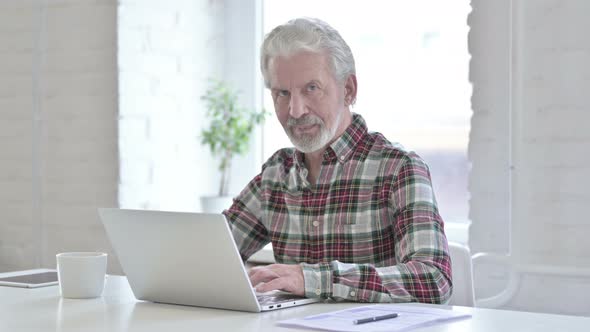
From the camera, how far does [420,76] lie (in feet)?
9.78

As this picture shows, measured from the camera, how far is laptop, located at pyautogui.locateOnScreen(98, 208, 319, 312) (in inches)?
56.8

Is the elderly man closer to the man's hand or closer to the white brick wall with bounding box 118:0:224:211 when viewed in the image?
the man's hand

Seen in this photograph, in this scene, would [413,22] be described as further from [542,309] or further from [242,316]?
[242,316]

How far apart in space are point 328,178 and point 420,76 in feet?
3.54

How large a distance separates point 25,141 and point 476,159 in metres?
1.66

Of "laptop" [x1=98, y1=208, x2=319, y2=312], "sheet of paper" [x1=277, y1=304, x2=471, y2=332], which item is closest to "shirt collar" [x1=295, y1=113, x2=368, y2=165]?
"laptop" [x1=98, y1=208, x2=319, y2=312]

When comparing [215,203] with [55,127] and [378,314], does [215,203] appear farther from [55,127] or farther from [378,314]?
[378,314]

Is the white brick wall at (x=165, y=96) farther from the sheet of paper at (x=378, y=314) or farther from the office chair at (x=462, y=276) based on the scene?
the sheet of paper at (x=378, y=314)

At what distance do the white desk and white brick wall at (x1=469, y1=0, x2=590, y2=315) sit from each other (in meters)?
0.98

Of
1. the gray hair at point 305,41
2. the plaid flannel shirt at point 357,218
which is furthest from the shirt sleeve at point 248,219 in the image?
the gray hair at point 305,41

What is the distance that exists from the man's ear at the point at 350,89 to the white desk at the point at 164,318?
2.18 ft

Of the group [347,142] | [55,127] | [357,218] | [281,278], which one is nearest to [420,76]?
[347,142]

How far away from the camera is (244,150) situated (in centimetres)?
322

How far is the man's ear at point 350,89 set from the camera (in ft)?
6.81
